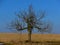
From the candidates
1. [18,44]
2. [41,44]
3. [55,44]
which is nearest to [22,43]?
[18,44]

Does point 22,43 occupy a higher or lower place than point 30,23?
lower

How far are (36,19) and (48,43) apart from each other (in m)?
3.85

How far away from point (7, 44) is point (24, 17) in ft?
13.9

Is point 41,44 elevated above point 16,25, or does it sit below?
below

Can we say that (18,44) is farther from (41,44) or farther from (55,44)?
(55,44)

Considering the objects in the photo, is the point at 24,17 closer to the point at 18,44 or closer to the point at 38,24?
the point at 38,24

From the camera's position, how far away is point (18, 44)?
26562mm

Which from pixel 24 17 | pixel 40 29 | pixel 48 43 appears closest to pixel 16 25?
pixel 24 17

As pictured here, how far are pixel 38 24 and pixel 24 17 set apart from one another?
2066 millimetres

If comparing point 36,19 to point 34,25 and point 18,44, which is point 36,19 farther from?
point 18,44

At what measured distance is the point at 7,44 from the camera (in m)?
26.6

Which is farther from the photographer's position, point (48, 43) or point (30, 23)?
point (48, 43)

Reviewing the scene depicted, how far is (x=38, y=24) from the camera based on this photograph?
1041 inches

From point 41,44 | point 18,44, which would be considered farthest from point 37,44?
point 18,44
